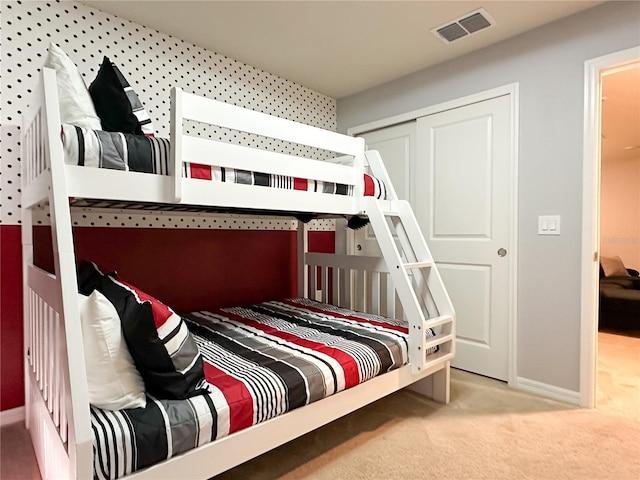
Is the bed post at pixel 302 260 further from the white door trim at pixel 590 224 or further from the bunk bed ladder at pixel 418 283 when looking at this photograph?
the white door trim at pixel 590 224

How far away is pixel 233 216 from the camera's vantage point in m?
2.83

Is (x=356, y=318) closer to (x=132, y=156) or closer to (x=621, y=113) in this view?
(x=132, y=156)

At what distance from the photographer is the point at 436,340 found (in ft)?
6.61

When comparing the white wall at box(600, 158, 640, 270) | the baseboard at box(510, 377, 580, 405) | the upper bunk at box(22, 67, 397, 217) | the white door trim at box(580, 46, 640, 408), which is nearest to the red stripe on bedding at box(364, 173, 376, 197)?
the upper bunk at box(22, 67, 397, 217)

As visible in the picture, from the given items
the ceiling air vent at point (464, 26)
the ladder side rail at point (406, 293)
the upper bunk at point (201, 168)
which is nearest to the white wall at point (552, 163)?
the ceiling air vent at point (464, 26)

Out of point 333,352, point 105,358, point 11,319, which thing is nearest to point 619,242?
point 333,352

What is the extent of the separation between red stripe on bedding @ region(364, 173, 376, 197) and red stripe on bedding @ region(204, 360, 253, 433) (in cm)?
126

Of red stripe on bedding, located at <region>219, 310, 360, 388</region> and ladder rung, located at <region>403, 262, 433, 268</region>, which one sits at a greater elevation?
ladder rung, located at <region>403, 262, 433, 268</region>

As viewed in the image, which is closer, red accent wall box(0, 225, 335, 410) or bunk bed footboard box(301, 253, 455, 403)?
red accent wall box(0, 225, 335, 410)

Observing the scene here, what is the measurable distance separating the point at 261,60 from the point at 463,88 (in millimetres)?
1504

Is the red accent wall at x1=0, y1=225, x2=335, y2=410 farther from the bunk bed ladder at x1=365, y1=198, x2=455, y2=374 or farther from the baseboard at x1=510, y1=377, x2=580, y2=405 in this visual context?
the baseboard at x1=510, y1=377, x2=580, y2=405

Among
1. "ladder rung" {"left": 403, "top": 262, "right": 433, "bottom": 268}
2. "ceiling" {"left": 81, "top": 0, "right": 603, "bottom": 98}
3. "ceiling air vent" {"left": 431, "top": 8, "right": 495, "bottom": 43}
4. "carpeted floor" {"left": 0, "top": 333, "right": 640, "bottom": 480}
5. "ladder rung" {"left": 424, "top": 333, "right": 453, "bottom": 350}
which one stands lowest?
"carpeted floor" {"left": 0, "top": 333, "right": 640, "bottom": 480}

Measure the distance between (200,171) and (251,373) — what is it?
807 millimetres

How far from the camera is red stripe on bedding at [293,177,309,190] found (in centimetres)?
180
